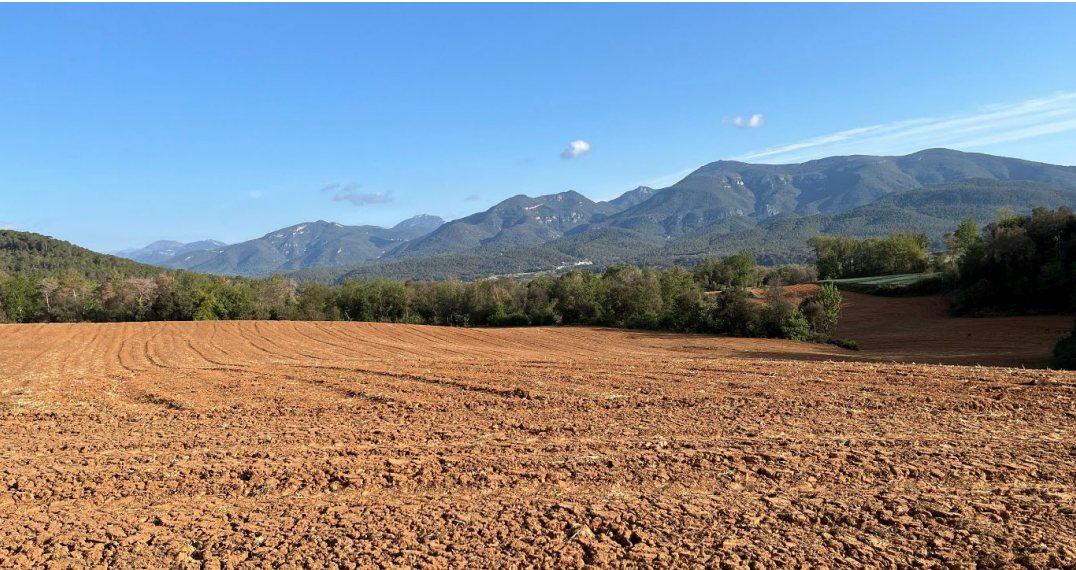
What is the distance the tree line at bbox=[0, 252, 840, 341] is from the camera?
1746 inches

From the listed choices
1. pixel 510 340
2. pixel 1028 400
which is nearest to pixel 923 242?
pixel 510 340

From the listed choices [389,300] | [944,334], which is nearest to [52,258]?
[389,300]

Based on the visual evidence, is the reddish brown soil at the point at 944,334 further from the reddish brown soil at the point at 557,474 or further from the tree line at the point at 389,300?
the reddish brown soil at the point at 557,474

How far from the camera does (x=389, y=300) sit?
204ft

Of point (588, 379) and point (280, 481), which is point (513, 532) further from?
point (588, 379)

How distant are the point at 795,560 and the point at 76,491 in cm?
737

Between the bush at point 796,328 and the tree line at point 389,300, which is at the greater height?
the tree line at point 389,300

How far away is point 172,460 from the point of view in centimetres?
716

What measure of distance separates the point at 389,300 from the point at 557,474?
5839cm

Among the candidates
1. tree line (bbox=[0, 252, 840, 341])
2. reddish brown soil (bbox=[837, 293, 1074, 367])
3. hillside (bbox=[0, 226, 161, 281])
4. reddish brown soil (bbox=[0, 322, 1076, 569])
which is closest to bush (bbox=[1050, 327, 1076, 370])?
reddish brown soil (bbox=[837, 293, 1074, 367])

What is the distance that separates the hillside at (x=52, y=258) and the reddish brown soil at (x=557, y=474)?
11170cm

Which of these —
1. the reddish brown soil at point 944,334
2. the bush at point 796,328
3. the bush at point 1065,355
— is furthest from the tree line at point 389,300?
the bush at point 1065,355

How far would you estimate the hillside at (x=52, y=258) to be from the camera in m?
101

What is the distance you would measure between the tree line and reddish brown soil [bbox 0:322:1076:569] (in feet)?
91.1
